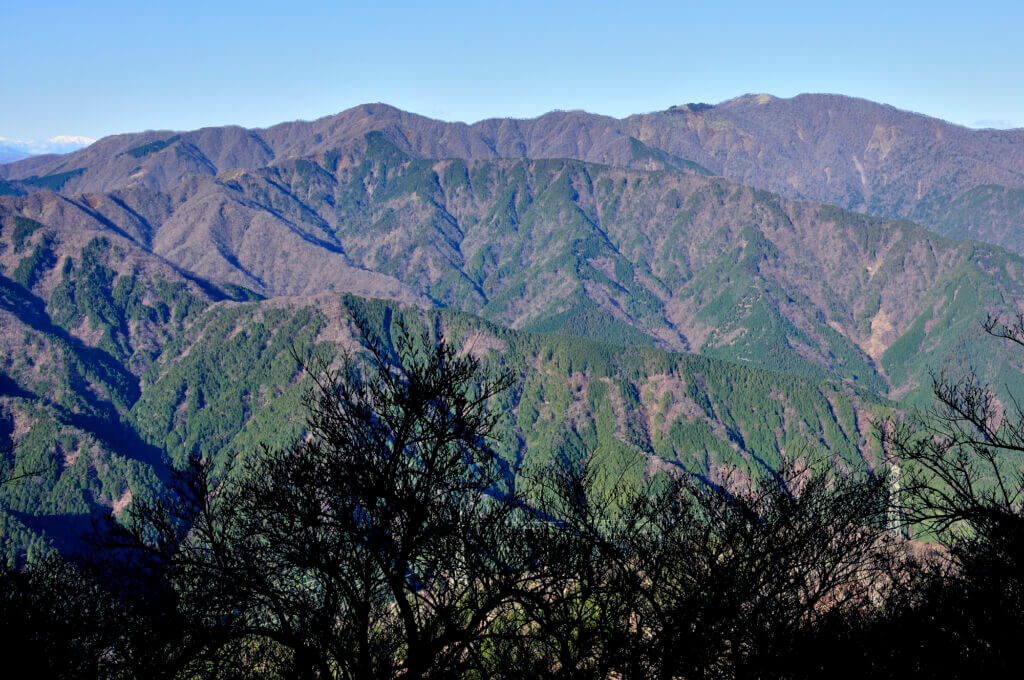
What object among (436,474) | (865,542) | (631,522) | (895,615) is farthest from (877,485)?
(436,474)

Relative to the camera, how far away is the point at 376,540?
51.7 feet

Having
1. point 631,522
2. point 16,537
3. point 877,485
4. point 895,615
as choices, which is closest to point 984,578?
point 895,615

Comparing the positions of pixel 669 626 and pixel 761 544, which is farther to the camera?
pixel 761 544

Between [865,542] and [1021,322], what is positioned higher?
[1021,322]

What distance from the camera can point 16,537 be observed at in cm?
16800

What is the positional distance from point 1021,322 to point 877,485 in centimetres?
737

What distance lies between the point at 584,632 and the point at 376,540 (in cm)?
609

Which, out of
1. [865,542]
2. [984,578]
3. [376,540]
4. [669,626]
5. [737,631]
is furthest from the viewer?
[865,542]

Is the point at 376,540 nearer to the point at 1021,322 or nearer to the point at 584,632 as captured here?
the point at 584,632

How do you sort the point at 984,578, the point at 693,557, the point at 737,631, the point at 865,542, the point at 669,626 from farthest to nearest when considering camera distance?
the point at 865,542 → the point at 693,557 → the point at 984,578 → the point at 737,631 → the point at 669,626

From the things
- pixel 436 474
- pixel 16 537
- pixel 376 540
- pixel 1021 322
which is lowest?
pixel 16 537

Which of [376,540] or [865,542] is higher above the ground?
[376,540]

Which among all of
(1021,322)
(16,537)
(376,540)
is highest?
(1021,322)

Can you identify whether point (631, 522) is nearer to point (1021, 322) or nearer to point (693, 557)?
point (693, 557)
